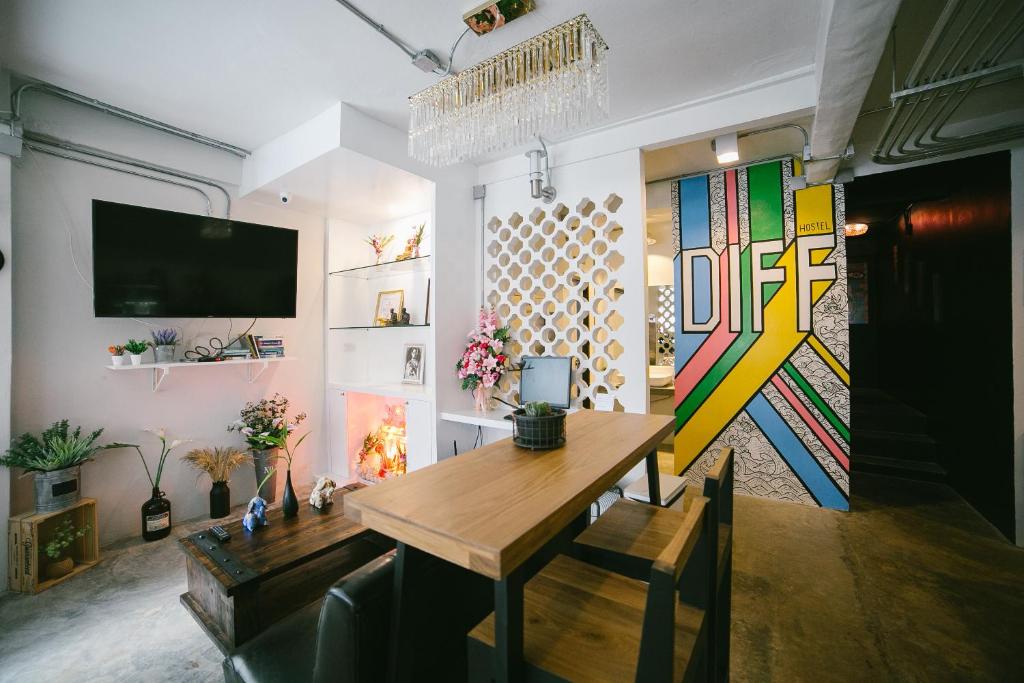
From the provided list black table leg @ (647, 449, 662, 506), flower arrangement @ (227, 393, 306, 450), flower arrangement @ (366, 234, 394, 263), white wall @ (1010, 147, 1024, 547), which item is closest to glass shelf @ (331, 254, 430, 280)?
flower arrangement @ (366, 234, 394, 263)

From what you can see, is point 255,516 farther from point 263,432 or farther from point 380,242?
point 380,242

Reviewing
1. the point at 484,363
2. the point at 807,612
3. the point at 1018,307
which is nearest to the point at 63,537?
the point at 484,363

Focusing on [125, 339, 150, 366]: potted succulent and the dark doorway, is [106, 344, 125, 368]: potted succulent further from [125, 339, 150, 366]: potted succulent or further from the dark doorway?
the dark doorway

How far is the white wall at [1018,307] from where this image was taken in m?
2.56

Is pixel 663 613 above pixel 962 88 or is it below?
below

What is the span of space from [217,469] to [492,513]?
10.4ft

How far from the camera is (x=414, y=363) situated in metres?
3.64

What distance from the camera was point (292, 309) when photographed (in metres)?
3.37

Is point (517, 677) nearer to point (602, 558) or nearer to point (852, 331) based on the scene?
point (602, 558)

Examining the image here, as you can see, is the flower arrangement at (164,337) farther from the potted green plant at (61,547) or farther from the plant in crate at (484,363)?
the plant in crate at (484,363)

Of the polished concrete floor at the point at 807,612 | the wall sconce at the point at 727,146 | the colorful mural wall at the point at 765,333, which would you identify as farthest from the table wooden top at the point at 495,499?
the colorful mural wall at the point at 765,333

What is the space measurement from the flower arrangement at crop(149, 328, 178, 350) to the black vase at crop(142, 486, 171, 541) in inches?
38.0

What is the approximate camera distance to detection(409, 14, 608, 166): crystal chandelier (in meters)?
1.68

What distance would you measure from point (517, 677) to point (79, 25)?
3116mm
